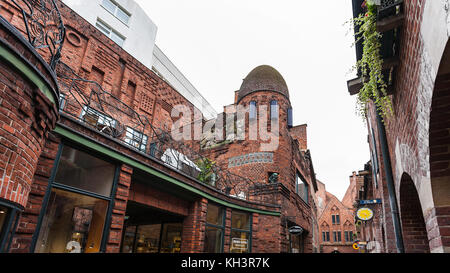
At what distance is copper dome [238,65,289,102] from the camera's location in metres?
16.8

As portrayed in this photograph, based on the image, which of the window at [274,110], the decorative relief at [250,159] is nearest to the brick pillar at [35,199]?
the decorative relief at [250,159]

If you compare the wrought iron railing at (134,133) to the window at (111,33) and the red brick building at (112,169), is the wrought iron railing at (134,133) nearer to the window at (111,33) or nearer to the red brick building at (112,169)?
the red brick building at (112,169)

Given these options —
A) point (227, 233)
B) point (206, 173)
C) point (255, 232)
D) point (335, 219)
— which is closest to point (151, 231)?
point (227, 233)

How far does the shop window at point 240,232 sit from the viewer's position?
36.0 ft

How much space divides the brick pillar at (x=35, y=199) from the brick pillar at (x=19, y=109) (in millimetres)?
1154

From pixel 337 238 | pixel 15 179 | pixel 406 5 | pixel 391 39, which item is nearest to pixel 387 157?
pixel 391 39

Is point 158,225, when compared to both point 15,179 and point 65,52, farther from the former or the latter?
point 65,52

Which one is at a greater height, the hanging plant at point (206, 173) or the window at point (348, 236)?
the hanging plant at point (206, 173)

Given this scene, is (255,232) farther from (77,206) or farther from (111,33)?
(111,33)

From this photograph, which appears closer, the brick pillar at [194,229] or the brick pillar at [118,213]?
the brick pillar at [118,213]

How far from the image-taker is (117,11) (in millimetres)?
18516

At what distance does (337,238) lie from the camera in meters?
45.5

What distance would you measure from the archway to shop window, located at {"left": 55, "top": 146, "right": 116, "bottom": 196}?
18.8 feet
